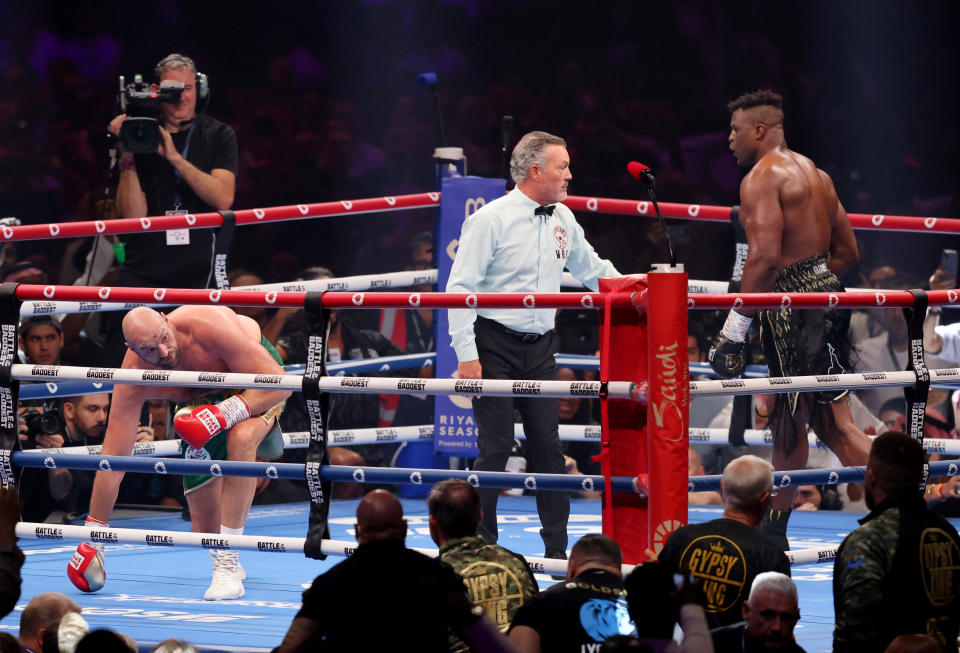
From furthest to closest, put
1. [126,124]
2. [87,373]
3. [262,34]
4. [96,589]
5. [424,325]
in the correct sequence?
1. [262,34]
2. [424,325]
3. [126,124]
4. [96,589]
5. [87,373]

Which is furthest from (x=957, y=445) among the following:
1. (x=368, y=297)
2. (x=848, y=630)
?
(x=368, y=297)

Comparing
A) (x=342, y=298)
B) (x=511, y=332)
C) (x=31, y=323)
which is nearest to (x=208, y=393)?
(x=511, y=332)

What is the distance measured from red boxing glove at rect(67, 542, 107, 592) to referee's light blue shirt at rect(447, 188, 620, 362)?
1450mm

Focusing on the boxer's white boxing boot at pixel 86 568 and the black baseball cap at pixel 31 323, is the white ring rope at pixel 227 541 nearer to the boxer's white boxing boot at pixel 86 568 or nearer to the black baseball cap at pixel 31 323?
the boxer's white boxing boot at pixel 86 568

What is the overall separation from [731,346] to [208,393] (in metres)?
1.98

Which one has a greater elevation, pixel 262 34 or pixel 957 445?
pixel 262 34

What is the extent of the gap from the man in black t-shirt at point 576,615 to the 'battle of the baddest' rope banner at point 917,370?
1332 mm

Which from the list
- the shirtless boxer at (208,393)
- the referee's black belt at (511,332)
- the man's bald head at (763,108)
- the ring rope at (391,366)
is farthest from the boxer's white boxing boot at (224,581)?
the man's bald head at (763,108)

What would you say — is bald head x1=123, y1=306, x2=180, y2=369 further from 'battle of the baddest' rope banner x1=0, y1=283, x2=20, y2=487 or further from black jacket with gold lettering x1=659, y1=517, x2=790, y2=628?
black jacket with gold lettering x1=659, y1=517, x2=790, y2=628

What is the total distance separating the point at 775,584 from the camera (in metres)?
2.74

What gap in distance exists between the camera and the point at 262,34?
8422mm

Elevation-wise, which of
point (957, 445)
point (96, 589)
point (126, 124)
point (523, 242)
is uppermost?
point (126, 124)

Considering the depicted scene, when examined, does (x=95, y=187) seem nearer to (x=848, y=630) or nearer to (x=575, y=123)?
(x=575, y=123)

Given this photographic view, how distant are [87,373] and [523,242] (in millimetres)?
1705
